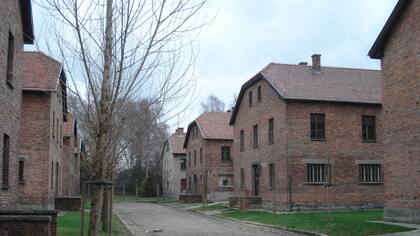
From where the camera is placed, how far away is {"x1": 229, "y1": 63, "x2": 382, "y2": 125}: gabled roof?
3158cm

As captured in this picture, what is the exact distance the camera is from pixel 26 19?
54.6ft

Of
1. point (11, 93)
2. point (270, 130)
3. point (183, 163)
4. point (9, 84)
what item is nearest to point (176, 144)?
point (183, 163)

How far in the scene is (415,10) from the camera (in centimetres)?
2052

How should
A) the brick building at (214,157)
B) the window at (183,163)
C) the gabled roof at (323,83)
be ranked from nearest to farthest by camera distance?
the gabled roof at (323,83) → the brick building at (214,157) → the window at (183,163)

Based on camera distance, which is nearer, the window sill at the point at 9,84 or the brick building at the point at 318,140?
the window sill at the point at 9,84

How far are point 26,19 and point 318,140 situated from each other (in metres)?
19.6

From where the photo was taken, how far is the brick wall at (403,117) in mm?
20203

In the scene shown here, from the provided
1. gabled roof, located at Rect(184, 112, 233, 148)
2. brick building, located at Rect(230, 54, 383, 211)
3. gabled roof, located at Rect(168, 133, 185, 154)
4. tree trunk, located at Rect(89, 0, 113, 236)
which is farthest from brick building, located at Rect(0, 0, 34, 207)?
gabled roof, located at Rect(168, 133, 185, 154)

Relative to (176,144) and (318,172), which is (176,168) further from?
(318,172)

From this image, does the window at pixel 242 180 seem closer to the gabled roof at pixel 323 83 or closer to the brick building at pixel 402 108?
the gabled roof at pixel 323 83

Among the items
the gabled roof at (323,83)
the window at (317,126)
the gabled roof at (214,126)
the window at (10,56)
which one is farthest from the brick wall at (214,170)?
the window at (10,56)

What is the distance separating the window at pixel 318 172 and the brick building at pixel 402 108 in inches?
363

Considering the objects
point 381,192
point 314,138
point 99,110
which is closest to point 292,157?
point 314,138

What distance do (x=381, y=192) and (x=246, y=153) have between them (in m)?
9.98
